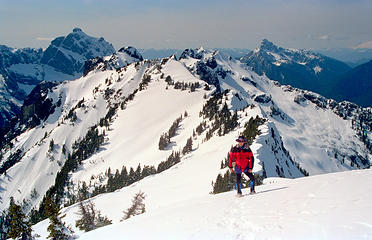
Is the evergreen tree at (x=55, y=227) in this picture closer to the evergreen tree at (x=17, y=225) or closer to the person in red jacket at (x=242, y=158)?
the evergreen tree at (x=17, y=225)

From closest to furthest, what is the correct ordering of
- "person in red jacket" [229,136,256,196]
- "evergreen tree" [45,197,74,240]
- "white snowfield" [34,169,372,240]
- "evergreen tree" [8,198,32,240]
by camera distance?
"white snowfield" [34,169,372,240] → "person in red jacket" [229,136,256,196] → "evergreen tree" [45,197,74,240] → "evergreen tree" [8,198,32,240]

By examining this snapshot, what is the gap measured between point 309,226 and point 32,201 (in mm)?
198089

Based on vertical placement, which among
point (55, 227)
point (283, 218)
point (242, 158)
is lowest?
point (55, 227)

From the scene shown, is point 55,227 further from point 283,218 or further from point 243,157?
point 283,218

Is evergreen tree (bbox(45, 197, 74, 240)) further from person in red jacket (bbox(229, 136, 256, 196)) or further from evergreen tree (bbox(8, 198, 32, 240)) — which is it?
person in red jacket (bbox(229, 136, 256, 196))

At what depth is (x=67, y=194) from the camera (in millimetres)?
128125

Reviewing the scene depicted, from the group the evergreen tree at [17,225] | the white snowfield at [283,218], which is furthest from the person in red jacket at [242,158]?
the evergreen tree at [17,225]

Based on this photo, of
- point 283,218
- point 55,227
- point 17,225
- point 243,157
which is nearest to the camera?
point 283,218

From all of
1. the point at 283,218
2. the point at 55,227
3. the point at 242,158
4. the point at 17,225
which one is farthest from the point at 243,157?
the point at 17,225

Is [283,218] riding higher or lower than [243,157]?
lower

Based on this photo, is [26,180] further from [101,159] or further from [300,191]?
[300,191]

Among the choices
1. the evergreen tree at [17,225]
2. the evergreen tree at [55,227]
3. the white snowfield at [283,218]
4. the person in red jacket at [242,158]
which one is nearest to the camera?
the white snowfield at [283,218]

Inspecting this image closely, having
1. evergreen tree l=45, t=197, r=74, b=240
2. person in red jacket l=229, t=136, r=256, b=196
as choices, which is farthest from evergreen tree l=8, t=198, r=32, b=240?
person in red jacket l=229, t=136, r=256, b=196

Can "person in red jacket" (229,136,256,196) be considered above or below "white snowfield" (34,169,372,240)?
above
